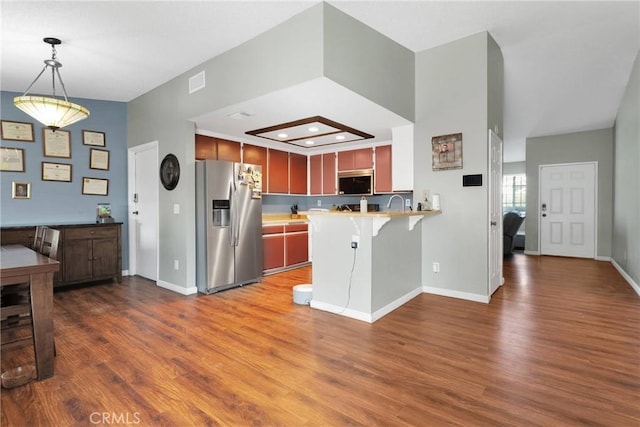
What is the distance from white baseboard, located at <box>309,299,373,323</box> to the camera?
305 centimetres

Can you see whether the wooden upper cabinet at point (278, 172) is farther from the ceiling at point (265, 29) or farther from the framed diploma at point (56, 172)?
the framed diploma at point (56, 172)

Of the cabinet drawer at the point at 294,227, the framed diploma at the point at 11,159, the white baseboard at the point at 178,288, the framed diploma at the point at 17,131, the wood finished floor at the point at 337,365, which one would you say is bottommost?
the wood finished floor at the point at 337,365

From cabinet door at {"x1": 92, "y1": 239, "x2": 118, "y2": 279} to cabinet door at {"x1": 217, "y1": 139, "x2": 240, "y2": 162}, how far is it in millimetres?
1984

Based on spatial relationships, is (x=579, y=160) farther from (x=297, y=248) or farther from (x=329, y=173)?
(x=297, y=248)

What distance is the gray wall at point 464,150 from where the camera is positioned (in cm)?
359

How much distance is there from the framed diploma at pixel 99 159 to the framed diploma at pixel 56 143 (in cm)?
27

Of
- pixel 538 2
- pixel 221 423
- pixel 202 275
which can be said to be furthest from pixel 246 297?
pixel 538 2

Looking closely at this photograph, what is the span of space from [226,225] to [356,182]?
2471 millimetres

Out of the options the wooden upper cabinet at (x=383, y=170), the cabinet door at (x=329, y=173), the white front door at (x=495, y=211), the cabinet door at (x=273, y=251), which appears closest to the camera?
the white front door at (x=495, y=211)

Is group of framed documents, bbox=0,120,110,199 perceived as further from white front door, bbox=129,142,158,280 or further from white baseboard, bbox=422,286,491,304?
white baseboard, bbox=422,286,491,304

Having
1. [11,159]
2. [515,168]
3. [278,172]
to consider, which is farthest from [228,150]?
[515,168]

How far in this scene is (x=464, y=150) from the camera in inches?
146

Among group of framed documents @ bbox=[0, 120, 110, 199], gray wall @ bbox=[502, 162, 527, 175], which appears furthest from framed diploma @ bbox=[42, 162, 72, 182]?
gray wall @ bbox=[502, 162, 527, 175]

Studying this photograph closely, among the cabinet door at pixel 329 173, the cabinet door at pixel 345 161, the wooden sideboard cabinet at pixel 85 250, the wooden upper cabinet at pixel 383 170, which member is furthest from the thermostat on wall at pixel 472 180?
the wooden sideboard cabinet at pixel 85 250
